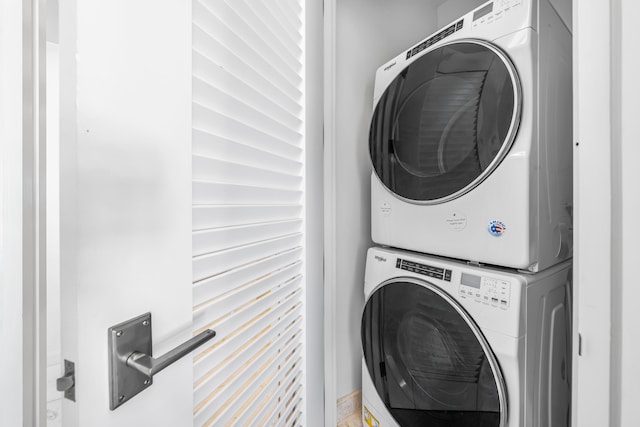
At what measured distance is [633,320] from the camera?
1.85ft

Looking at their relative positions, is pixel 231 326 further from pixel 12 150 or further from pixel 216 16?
pixel 216 16

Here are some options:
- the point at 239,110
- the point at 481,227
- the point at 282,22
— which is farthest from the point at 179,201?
the point at 481,227

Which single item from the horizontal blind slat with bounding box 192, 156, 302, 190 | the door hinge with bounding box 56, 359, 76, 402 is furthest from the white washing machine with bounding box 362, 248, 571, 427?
the door hinge with bounding box 56, 359, 76, 402

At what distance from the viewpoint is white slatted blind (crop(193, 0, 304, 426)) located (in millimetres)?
605

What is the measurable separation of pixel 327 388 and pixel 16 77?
4.06ft

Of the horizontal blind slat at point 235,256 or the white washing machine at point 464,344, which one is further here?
the white washing machine at point 464,344

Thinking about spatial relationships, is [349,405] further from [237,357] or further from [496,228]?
[496,228]

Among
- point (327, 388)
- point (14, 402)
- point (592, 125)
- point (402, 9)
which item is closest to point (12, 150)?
point (14, 402)

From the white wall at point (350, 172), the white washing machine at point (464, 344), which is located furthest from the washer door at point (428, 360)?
the white wall at point (350, 172)

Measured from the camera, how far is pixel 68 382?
0.39 meters

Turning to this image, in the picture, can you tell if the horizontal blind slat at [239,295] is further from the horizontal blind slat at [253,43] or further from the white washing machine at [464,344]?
the horizontal blind slat at [253,43]

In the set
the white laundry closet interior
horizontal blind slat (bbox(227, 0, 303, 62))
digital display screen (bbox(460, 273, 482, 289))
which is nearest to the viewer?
horizontal blind slat (bbox(227, 0, 303, 62))

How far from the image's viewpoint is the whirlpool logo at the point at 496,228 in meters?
0.78

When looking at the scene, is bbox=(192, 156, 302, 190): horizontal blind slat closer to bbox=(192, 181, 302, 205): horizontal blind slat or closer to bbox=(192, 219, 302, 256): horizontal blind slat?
bbox=(192, 181, 302, 205): horizontal blind slat
